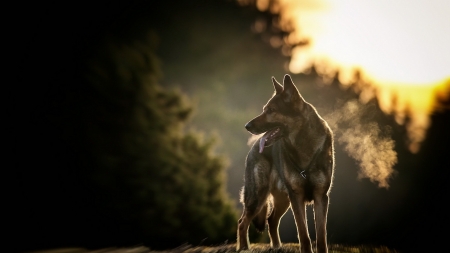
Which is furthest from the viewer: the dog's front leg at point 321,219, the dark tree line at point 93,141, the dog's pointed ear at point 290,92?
the dark tree line at point 93,141

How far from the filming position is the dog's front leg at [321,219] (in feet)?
18.4

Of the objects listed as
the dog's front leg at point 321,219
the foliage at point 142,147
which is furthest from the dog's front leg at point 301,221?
the foliage at point 142,147

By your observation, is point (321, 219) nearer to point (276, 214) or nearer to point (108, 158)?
point (276, 214)

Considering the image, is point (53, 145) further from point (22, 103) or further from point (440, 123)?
point (440, 123)

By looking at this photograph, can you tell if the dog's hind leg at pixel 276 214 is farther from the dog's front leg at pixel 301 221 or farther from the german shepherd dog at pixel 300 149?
the dog's front leg at pixel 301 221

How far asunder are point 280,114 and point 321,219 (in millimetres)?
1561

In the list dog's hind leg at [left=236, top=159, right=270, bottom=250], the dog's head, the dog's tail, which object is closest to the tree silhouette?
dog's hind leg at [left=236, top=159, right=270, bottom=250]

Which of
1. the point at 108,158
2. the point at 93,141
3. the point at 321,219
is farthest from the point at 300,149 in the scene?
the point at 93,141

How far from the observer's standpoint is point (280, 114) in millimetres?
5969

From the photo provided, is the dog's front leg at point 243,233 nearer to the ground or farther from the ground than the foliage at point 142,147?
nearer to the ground

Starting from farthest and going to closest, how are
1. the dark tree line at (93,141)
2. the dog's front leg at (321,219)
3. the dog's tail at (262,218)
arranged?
1. the dog's tail at (262,218)
2. the dark tree line at (93,141)
3. the dog's front leg at (321,219)

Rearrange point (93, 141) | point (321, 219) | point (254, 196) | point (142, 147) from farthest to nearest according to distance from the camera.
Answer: point (142, 147), point (254, 196), point (93, 141), point (321, 219)

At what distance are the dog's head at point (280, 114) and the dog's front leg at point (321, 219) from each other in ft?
3.38

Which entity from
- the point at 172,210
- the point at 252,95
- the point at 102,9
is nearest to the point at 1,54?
the point at 102,9
